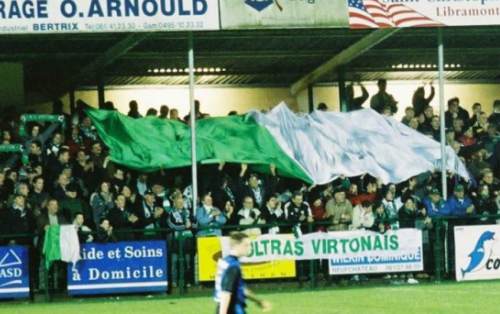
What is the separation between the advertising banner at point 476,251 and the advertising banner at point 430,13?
3822 millimetres

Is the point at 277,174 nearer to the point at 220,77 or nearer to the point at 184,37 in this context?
the point at 184,37

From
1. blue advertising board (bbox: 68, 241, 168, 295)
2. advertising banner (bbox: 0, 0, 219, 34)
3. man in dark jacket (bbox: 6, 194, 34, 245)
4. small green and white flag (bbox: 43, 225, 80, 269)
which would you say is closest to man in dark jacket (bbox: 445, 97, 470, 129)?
advertising banner (bbox: 0, 0, 219, 34)

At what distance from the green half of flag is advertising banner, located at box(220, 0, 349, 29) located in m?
2.86

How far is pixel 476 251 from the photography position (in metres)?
27.6

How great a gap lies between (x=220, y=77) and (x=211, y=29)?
26.9ft

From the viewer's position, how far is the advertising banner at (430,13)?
27391 millimetres

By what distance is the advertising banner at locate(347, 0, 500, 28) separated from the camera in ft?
89.9

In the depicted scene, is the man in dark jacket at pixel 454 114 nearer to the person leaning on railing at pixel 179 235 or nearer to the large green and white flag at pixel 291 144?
the large green and white flag at pixel 291 144

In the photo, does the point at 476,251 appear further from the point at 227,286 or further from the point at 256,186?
the point at 227,286

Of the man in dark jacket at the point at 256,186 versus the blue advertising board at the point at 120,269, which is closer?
the blue advertising board at the point at 120,269

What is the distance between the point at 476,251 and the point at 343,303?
4819 millimetres

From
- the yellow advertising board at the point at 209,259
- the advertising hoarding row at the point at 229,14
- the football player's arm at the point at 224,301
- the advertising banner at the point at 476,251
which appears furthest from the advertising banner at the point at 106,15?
the football player's arm at the point at 224,301

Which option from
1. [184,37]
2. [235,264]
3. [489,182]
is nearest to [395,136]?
[489,182]

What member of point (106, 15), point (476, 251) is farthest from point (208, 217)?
Answer: point (476, 251)
